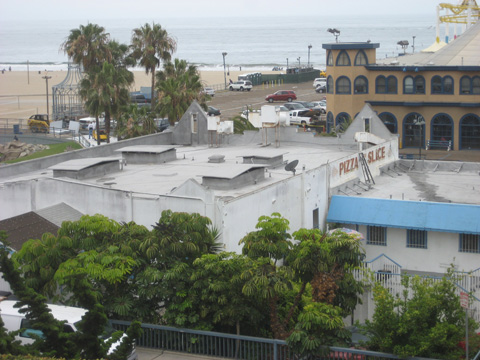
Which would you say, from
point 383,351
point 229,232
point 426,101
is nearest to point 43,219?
point 229,232

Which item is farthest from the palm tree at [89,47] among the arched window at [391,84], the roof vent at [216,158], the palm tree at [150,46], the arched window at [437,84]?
the roof vent at [216,158]

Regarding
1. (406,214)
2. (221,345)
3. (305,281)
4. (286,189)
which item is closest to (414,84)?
(406,214)

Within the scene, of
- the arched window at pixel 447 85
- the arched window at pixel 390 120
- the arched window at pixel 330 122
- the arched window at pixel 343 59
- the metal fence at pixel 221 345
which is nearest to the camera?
the metal fence at pixel 221 345

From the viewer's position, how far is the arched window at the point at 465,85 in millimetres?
56094

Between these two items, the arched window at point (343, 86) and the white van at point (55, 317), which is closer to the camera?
the white van at point (55, 317)

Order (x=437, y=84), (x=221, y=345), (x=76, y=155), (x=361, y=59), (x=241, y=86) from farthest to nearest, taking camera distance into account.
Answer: (x=241, y=86), (x=361, y=59), (x=437, y=84), (x=76, y=155), (x=221, y=345)

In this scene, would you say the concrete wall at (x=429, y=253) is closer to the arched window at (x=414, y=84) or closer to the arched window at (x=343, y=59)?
the arched window at (x=414, y=84)

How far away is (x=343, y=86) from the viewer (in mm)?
60344

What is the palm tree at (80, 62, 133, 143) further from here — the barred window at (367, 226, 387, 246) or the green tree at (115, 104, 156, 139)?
the barred window at (367, 226, 387, 246)

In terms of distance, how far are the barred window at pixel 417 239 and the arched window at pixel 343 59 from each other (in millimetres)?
34345

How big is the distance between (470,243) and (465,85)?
32505mm

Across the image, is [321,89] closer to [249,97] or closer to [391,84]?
[249,97]

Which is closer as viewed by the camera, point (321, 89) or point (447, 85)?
point (447, 85)

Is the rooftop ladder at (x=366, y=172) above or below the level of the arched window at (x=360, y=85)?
below
